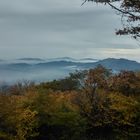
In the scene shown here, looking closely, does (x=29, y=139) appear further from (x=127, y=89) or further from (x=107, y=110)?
(x=127, y=89)

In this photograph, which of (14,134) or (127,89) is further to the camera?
(127,89)

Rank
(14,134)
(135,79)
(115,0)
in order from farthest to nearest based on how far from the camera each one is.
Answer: (135,79)
(14,134)
(115,0)

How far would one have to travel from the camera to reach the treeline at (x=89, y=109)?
68.6 m

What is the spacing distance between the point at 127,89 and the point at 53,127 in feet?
48.7

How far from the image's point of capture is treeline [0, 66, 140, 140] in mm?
68562

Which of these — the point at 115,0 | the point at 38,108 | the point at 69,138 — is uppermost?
the point at 115,0

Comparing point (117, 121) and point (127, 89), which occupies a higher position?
point (127, 89)

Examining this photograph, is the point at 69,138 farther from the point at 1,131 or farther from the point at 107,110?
the point at 1,131

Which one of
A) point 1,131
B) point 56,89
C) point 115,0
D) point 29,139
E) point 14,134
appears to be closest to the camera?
point 115,0

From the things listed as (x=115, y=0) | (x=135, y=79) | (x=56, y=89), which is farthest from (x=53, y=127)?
(x=115, y=0)

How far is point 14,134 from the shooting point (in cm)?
5972

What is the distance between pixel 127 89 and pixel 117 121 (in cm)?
553

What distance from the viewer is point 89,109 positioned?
73875 mm

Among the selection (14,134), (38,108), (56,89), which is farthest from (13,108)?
(56,89)
